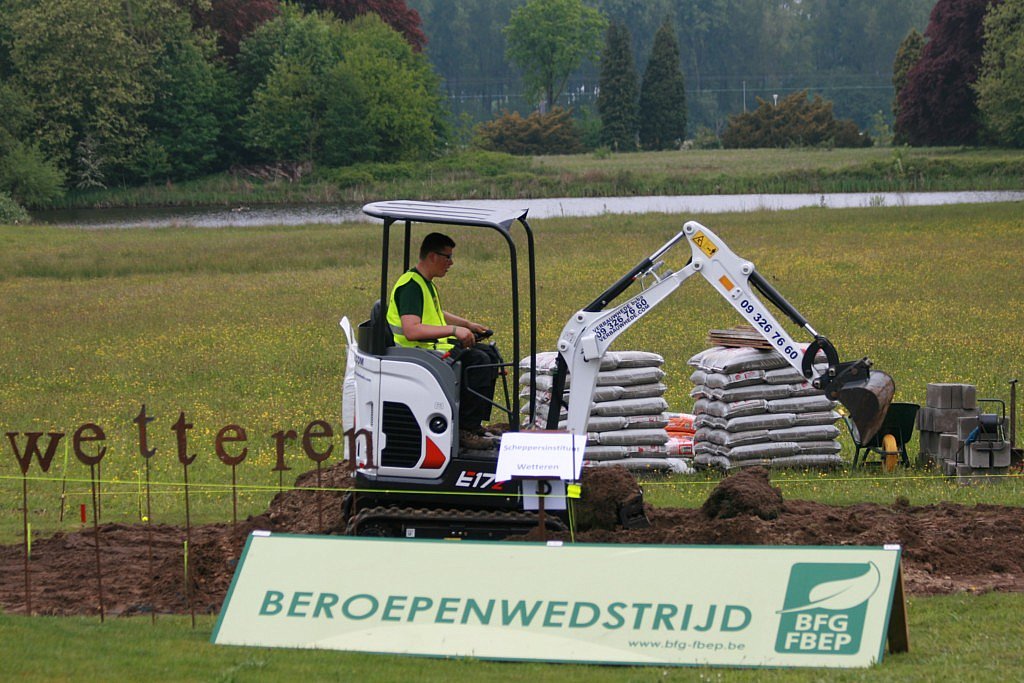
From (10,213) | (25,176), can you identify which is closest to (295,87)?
(25,176)

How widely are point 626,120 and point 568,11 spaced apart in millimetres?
16558

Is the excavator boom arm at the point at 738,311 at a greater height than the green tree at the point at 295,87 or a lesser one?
→ lesser

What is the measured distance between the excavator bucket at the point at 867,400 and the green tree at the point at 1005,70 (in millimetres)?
49432

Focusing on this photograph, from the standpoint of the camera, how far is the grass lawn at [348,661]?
8.37 metres

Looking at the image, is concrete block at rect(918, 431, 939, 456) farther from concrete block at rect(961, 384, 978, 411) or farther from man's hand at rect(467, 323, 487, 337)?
man's hand at rect(467, 323, 487, 337)

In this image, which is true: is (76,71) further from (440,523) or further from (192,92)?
(440,523)

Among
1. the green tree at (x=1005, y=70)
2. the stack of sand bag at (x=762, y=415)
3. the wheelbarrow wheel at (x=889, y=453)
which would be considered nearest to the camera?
the wheelbarrow wheel at (x=889, y=453)

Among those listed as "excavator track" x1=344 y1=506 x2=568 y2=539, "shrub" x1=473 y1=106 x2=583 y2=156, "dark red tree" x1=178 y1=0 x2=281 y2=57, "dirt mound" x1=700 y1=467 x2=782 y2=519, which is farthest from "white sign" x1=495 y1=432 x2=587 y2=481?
"shrub" x1=473 y1=106 x2=583 y2=156

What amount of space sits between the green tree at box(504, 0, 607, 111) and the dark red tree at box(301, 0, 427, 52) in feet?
84.7

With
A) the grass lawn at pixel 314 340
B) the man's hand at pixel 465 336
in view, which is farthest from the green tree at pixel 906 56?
the man's hand at pixel 465 336

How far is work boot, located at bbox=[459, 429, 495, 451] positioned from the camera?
1152cm

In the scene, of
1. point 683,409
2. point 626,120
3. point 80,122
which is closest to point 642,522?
point 683,409

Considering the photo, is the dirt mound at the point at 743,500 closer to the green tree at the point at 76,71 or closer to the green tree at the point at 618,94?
the green tree at the point at 76,71

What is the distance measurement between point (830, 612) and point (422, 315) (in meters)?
4.35
